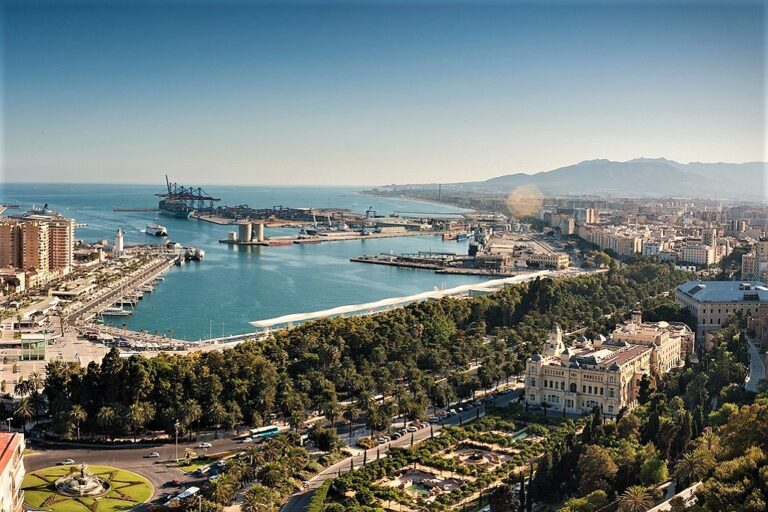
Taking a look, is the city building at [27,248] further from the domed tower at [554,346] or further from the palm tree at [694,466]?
the palm tree at [694,466]

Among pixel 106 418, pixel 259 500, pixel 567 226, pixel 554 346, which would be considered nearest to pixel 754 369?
pixel 554 346

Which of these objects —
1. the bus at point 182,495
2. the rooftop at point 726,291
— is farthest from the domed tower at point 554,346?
the bus at point 182,495

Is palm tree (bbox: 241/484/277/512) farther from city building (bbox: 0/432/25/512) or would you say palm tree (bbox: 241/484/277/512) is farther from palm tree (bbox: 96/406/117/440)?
palm tree (bbox: 96/406/117/440)

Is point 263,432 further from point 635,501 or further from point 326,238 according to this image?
point 326,238

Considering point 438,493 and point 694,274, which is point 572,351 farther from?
point 694,274

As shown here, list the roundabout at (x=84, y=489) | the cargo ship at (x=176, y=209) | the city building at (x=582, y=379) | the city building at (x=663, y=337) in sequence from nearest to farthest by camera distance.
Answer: the roundabout at (x=84, y=489)
the city building at (x=582, y=379)
the city building at (x=663, y=337)
the cargo ship at (x=176, y=209)

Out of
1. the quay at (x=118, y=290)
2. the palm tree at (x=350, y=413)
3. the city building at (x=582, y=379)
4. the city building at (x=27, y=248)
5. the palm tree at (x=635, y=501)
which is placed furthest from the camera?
the city building at (x=27, y=248)

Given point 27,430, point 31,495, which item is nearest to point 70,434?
point 27,430

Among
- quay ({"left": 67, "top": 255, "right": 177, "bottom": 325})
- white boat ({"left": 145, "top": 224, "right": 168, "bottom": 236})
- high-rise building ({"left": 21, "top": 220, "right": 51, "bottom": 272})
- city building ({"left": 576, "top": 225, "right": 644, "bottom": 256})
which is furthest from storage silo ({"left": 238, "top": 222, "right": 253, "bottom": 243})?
city building ({"left": 576, "top": 225, "right": 644, "bottom": 256})
